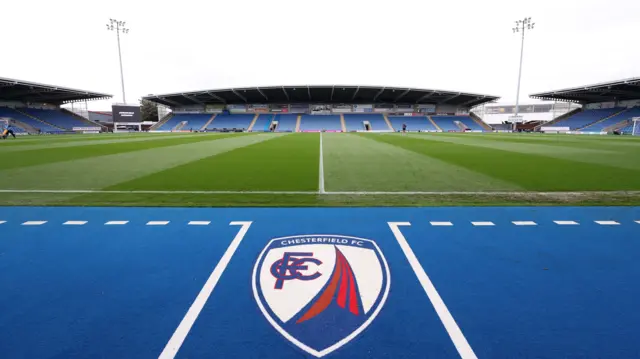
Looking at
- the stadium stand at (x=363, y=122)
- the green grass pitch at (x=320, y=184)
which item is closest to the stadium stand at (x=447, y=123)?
the stadium stand at (x=363, y=122)

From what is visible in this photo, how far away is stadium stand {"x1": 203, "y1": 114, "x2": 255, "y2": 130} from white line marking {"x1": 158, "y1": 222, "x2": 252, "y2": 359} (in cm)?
6439

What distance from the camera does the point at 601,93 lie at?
170 feet

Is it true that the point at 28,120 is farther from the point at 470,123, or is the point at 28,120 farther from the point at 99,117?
the point at 470,123

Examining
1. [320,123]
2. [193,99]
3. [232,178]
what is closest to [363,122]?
[320,123]

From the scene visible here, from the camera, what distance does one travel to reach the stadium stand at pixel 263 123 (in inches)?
2583

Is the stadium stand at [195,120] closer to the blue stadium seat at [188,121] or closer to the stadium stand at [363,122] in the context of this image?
the blue stadium seat at [188,121]

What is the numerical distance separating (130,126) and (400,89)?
5531 centimetres

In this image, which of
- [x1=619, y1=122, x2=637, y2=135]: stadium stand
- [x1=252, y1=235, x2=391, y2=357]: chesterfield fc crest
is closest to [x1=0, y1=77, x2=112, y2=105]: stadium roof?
[x1=252, y1=235, x2=391, y2=357]: chesterfield fc crest

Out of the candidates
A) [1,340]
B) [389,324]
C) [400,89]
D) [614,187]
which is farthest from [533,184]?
[400,89]

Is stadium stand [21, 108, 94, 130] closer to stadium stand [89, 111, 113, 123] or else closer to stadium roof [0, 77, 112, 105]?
stadium roof [0, 77, 112, 105]

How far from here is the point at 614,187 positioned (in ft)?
22.9

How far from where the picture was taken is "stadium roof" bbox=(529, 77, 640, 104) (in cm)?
4453

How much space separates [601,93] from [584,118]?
20.2ft

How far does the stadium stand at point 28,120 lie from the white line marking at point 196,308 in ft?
212
